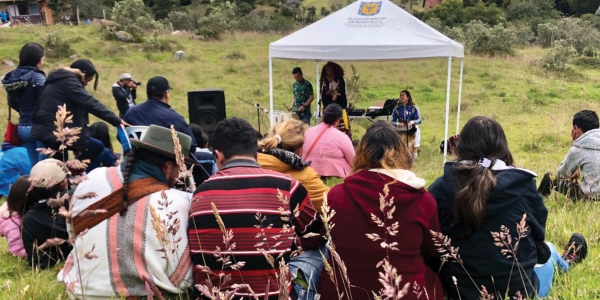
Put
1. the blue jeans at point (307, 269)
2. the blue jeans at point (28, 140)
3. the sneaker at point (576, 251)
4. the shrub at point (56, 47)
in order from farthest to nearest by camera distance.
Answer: the shrub at point (56, 47) < the blue jeans at point (28, 140) < the sneaker at point (576, 251) < the blue jeans at point (307, 269)

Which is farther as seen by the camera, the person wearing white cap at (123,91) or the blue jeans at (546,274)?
the person wearing white cap at (123,91)

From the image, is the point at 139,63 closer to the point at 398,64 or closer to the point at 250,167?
the point at 398,64

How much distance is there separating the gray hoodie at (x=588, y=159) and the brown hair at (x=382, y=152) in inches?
101

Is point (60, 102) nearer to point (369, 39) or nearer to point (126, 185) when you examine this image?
point (126, 185)

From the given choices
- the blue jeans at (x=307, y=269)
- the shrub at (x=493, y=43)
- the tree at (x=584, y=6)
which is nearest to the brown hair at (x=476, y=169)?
the blue jeans at (x=307, y=269)

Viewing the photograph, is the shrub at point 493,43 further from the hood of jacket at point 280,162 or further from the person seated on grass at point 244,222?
the person seated on grass at point 244,222

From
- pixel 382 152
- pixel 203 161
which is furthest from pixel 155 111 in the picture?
pixel 382 152

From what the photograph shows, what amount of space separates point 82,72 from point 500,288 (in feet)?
13.4

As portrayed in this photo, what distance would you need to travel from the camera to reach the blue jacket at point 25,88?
175 inches

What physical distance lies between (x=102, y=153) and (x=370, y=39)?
4024 mm

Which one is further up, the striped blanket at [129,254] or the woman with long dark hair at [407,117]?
the striped blanket at [129,254]

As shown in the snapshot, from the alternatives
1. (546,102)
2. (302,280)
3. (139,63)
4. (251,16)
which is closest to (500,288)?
(302,280)

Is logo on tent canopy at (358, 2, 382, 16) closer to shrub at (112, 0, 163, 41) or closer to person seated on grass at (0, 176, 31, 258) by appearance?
person seated on grass at (0, 176, 31, 258)

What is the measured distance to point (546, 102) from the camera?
41.1 ft
